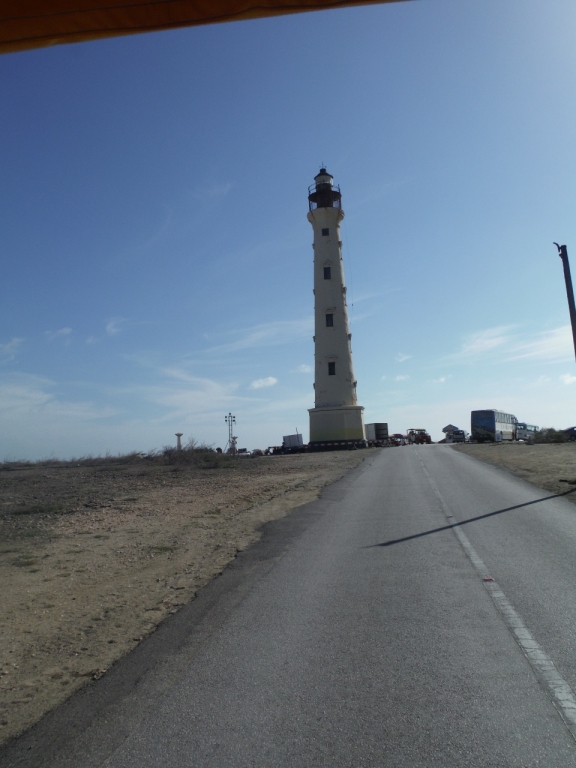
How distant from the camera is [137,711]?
173 inches

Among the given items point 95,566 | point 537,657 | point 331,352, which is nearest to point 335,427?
point 331,352

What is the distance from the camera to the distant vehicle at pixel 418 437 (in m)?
87.9

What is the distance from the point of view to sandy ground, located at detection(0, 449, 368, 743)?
5488 millimetres

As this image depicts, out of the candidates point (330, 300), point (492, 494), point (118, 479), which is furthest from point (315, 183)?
point (492, 494)

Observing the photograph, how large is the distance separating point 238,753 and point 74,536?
10.00m

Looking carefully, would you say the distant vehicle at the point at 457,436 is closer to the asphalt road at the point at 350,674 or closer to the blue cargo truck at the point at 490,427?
the blue cargo truck at the point at 490,427

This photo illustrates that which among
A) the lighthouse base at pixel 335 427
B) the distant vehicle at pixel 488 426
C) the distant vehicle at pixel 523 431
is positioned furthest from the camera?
the distant vehicle at pixel 523 431

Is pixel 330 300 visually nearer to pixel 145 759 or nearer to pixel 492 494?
pixel 492 494

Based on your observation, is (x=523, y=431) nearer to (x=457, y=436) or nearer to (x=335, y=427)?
(x=457, y=436)

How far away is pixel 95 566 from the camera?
9.80 meters

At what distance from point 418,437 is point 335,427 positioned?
3755 centimetres

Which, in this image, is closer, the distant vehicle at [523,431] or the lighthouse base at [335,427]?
the lighthouse base at [335,427]

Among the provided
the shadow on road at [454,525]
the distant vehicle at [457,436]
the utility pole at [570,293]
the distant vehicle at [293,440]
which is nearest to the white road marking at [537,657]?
the shadow on road at [454,525]

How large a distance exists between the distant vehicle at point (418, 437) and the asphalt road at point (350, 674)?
79931 mm
